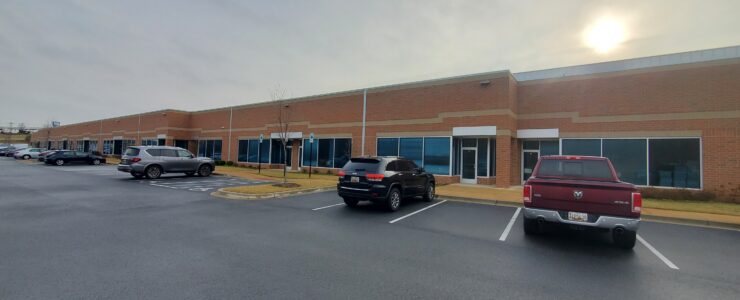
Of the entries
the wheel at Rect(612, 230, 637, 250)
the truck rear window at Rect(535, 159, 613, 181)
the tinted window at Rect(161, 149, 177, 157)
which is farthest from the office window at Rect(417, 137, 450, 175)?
the tinted window at Rect(161, 149, 177, 157)

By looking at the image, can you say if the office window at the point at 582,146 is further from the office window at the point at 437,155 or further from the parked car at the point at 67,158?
the parked car at the point at 67,158

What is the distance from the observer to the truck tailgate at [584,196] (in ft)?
19.3

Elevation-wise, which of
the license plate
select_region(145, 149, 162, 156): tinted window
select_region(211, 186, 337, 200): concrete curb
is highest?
select_region(145, 149, 162, 156): tinted window

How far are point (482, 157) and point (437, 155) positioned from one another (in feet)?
8.18

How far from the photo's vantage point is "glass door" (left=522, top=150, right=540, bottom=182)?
58.4 feet

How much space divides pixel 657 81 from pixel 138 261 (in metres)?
19.9

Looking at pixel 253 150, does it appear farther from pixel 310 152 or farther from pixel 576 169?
pixel 576 169

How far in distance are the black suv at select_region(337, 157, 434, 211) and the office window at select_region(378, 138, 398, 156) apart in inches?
370

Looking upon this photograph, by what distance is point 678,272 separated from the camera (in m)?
5.02

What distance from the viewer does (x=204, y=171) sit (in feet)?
67.2

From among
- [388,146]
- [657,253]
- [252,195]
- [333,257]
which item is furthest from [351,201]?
[388,146]

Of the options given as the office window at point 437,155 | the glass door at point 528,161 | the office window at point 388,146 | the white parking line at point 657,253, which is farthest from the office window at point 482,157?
the white parking line at point 657,253

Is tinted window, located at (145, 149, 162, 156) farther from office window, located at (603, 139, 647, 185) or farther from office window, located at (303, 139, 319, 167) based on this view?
office window, located at (603, 139, 647, 185)

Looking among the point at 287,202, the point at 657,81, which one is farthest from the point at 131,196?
the point at 657,81
